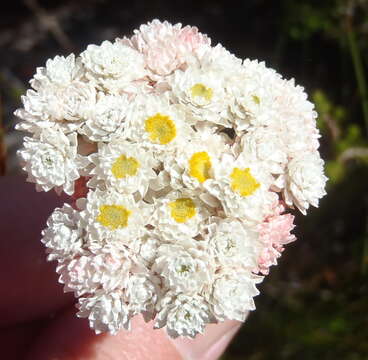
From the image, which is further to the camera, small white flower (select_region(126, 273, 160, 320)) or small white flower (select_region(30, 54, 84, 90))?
small white flower (select_region(30, 54, 84, 90))

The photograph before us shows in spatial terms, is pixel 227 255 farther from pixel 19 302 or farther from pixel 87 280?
pixel 19 302

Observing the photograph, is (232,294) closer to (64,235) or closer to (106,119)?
(64,235)

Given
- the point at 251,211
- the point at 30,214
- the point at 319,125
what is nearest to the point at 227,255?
the point at 251,211

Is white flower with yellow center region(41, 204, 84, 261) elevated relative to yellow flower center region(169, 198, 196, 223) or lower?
elevated

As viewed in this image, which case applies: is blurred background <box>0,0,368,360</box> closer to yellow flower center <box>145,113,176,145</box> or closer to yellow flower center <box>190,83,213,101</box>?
yellow flower center <box>190,83,213,101</box>

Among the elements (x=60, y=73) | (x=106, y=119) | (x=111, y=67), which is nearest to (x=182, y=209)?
(x=106, y=119)

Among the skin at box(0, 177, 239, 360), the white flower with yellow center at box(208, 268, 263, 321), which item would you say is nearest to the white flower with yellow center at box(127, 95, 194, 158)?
the white flower with yellow center at box(208, 268, 263, 321)

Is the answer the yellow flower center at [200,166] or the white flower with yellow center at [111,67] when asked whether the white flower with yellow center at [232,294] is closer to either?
the yellow flower center at [200,166]
